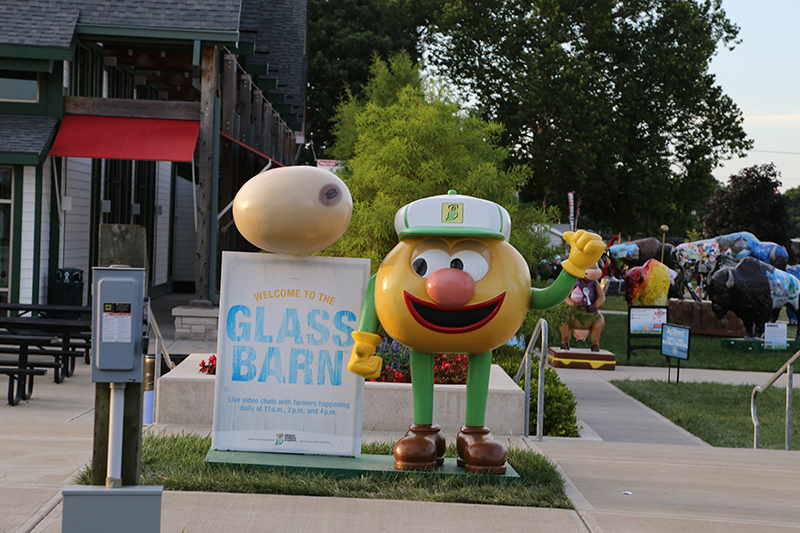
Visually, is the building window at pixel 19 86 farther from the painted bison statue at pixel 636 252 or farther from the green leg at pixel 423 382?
the painted bison statue at pixel 636 252

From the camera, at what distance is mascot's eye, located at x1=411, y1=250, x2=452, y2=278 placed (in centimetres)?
529

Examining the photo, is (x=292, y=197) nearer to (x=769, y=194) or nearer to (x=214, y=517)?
(x=214, y=517)

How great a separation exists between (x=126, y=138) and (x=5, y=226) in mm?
2423

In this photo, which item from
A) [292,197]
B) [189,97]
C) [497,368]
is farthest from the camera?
[189,97]

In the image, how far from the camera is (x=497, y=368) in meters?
8.90

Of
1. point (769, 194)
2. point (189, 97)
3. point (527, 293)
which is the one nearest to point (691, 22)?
point (769, 194)

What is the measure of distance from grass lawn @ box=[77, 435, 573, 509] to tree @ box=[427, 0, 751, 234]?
25.2 metres

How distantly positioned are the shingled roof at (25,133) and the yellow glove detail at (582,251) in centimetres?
1011

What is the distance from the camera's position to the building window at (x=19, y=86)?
13.8m

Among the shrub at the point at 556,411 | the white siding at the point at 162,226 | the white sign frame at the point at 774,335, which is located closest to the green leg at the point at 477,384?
the shrub at the point at 556,411

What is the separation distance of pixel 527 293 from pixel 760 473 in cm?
266

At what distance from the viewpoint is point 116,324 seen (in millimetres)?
3834

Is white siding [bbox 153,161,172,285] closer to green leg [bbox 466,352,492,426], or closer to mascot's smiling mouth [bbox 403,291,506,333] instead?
green leg [bbox 466,352,492,426]

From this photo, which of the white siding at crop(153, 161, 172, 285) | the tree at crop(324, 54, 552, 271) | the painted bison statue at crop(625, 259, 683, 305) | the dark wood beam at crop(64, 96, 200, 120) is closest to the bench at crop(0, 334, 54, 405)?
the tree at crop(324, 54, 552, 271)
